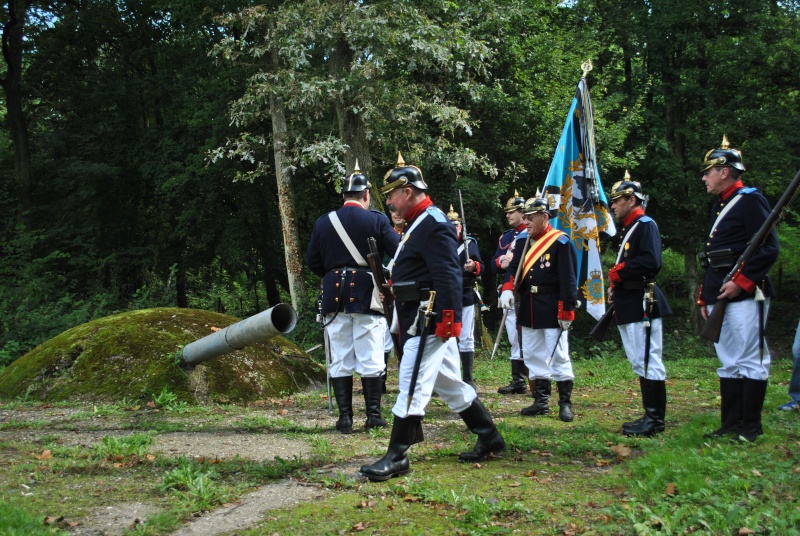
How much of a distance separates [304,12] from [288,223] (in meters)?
5.20

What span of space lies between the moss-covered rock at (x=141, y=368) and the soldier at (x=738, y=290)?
17.8 feet

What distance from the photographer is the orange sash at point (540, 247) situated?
311 inches

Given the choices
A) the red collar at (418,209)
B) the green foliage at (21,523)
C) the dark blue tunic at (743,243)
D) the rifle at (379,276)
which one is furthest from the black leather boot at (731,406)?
the green foliage at (21,523)

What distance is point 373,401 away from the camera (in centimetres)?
730

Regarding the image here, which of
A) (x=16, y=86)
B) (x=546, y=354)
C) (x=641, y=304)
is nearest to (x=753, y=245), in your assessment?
(x=641, y=304)

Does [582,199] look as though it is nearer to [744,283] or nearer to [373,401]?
[744,283]

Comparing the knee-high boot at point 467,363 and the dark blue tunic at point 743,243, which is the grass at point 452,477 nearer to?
the dark blue tunic at point 743,243

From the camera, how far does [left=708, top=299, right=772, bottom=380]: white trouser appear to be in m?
5.94

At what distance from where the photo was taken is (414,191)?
→ 5609mm

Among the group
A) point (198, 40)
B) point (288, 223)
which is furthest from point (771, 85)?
point (198, 40)

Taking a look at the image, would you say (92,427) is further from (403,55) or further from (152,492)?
(403,55)

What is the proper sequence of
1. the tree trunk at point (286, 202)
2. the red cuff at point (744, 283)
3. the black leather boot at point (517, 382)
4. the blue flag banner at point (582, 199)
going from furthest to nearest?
1. the tree trunk at point (286, 202)
2. the black leather boot at point (517, 382)
3. the blue flag banner at point (582, 199)
4. the red cuff at point (744, 283)

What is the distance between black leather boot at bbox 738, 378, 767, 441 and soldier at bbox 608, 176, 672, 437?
2.51 ft

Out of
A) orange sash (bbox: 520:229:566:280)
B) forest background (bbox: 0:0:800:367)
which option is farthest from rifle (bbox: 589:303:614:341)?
forest background (bbox: 0:0:800:367)
